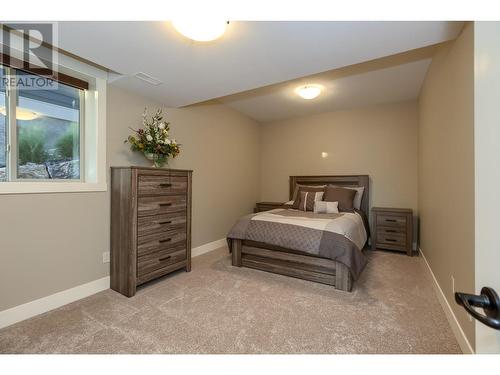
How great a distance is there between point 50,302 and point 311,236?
2446mm

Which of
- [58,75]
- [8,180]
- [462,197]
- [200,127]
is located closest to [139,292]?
[8,180]

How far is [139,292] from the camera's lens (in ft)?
7.28

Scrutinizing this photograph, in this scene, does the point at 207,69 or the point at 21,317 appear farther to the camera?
the point at 207,69

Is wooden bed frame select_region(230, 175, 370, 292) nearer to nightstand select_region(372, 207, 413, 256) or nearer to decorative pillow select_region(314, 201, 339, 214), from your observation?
decorative pillow select_region(314, 201, 339, 214)

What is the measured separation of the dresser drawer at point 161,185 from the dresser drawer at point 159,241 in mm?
461

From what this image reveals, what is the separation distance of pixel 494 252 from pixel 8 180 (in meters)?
3.06

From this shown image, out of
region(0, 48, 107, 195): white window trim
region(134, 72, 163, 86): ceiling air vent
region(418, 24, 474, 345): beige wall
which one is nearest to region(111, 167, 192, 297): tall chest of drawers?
region(0, 48, 107, 195): white window trim

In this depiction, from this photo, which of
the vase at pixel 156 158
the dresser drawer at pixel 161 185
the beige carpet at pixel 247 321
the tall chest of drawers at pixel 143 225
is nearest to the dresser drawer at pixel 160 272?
the tall chest of drawers at pixel 143 225

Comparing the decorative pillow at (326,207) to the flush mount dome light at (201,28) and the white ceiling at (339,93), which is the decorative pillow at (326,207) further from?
the flush mount dome light at (201,28)

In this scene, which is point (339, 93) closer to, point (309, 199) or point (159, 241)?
point (309, 199)

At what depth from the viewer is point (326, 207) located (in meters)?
3.39

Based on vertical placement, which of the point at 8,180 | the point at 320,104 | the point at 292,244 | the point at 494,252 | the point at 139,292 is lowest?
the point at 139,292
